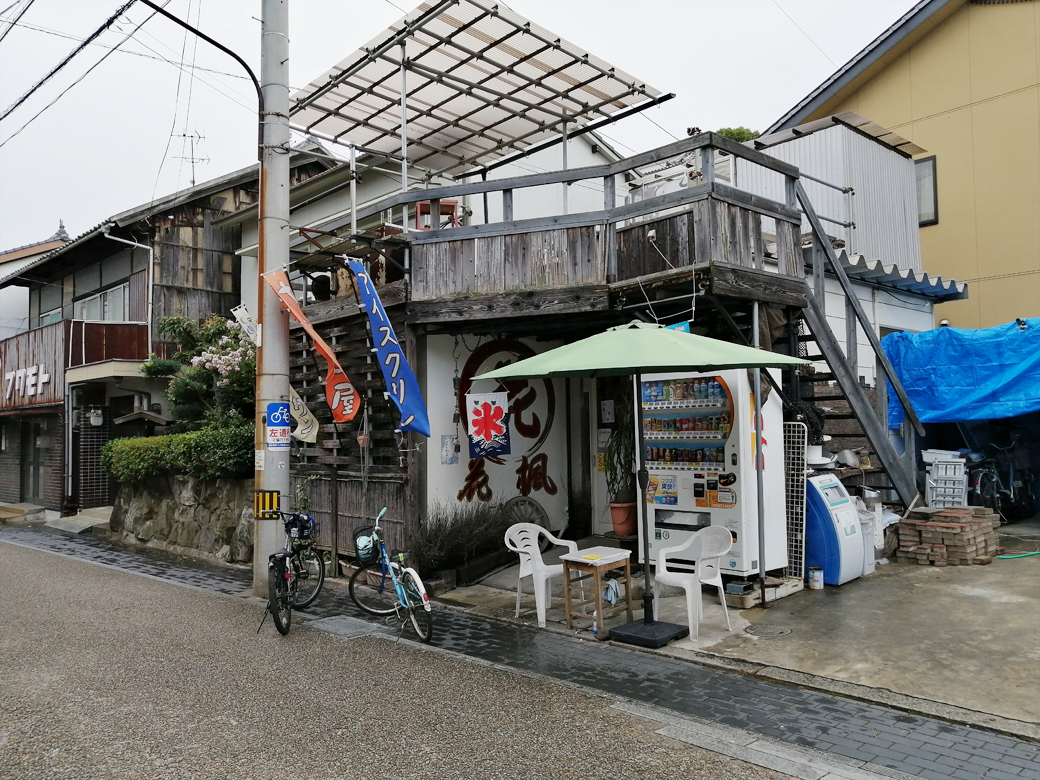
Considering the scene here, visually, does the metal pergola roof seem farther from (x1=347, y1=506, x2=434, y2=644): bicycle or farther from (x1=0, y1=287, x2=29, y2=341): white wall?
(x1=0, y1=287, x2=29, y2=341): white wall

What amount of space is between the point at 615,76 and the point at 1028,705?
805cm

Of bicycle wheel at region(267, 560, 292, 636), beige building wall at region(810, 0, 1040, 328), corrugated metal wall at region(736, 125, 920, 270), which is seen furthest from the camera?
beige building wall at region(810, 0, 1040, 328)

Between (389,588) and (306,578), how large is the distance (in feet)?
4.56

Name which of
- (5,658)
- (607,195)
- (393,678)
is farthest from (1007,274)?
(5,658)

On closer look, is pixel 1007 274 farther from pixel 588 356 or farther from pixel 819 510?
pixel 588 356

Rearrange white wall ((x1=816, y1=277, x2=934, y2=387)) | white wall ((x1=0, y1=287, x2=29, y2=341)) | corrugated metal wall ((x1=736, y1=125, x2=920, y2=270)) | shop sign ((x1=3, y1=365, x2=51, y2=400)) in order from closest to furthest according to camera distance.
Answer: white wall ((x1=816, y1=277, x2=934, y2=387)) < corrugated metal wall ((x1=736, y1=125, x2=920, y2=270)) < shop sign ((x1=3, y1=365, x2=51, y2=400)) < white wall ((x1=0, y1=287, x2=29, y2=341))

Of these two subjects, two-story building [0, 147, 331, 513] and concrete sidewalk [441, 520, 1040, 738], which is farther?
two-story building [0, 147, 331, 513]

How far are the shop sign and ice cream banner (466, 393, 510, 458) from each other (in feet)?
45.8

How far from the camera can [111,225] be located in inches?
680

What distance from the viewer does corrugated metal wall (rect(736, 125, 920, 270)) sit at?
41.7 ft

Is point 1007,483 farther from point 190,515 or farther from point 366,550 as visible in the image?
point 190,515

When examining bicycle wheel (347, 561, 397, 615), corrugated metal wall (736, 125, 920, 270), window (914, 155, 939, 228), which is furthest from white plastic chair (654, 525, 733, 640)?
window (914, 155, 939, 228)

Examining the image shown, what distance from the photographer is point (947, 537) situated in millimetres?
8984

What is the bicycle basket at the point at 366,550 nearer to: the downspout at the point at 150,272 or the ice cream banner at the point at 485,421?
the ice cream banner at the point at 485,421
